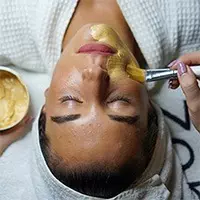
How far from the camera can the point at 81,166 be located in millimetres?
1098

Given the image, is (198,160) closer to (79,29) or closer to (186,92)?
(186,92)

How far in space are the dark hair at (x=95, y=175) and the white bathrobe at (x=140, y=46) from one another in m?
0.07

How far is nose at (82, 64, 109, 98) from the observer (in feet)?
3.54

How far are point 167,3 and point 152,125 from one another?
329mm

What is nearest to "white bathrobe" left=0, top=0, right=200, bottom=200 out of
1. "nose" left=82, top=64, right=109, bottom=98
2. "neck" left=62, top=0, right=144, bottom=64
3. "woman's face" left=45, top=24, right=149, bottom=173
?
"neck" left=62, top=0, right=144, bottom=64

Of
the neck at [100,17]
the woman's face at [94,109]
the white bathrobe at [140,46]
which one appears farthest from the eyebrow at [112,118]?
the neck at [100,17]

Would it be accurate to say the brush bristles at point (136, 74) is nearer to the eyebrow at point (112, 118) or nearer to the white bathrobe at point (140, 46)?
the eyebrow at point (112, 118)

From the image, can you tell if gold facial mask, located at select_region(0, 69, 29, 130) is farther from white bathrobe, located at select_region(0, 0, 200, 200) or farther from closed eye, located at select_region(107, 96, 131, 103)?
closed eye, located at select_region(107, 96, 131, 103)

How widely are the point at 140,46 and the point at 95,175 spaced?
388 mm

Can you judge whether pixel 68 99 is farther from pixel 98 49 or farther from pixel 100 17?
pixel 100 17

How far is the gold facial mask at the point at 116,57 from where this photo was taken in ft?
3.65

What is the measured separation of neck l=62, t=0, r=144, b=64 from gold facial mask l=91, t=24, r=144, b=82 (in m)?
0.12

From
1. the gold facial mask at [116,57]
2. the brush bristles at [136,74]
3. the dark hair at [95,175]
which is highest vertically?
the gold facial mask at [116,57]

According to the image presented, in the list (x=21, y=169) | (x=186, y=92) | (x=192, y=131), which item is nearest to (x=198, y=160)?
(x=192, y=131)
